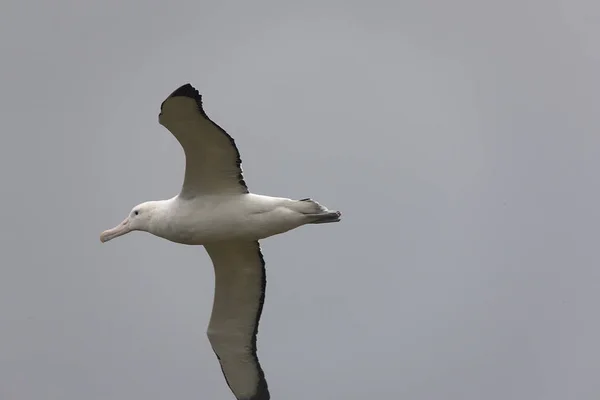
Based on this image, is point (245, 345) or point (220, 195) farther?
point (245, 345)

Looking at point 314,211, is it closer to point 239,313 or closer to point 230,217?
point 230,217

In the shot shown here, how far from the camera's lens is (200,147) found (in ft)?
65.7

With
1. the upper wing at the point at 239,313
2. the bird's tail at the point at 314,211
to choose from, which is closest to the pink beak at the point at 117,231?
the upper wing at the point at 239,313

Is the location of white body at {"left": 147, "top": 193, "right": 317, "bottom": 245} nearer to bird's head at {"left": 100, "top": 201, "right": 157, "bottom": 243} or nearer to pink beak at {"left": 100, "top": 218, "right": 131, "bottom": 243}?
bird's head at {"left": 100, "top": 201, "right": 157, "bottom": 243}

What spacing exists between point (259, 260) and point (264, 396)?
2.56 meters

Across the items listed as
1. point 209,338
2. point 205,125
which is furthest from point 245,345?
point 205,125

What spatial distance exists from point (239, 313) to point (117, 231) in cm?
250

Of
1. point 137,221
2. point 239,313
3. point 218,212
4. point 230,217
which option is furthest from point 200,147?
point 239,313

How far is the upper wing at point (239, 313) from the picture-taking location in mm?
21812

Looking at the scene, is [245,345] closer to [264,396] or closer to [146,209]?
[264,396]

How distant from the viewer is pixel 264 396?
2294 centimetres

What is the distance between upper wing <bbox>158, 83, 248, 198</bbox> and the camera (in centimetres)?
1927

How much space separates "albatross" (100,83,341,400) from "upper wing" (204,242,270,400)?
0.02 metres

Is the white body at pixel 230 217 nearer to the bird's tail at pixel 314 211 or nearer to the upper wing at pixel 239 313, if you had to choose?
the bird's tail at pixel 314 211
